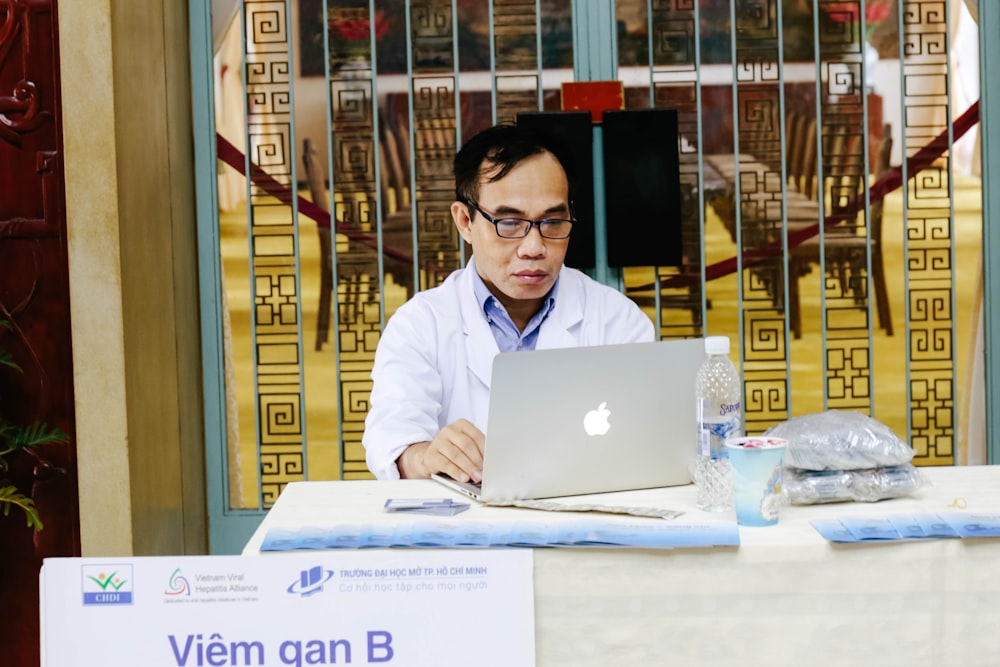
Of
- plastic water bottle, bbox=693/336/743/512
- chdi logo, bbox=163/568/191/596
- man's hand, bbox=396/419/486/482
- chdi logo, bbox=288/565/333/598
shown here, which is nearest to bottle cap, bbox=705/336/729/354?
plastic water bottle, bbox=693/336/743/512

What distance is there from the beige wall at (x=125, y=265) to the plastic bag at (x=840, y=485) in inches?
70.4

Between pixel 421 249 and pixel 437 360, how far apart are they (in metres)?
0.79

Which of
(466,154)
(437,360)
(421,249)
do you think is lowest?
(437,360)

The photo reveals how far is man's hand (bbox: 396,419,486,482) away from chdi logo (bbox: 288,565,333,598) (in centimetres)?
44

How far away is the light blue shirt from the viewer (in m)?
2.24

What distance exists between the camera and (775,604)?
1.28 m

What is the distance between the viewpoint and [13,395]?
2.68m

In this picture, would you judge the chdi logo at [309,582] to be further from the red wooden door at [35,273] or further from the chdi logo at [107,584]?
the red wooden door at [35,273]

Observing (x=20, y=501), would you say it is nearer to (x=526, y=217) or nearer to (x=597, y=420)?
(x=526, y=217)

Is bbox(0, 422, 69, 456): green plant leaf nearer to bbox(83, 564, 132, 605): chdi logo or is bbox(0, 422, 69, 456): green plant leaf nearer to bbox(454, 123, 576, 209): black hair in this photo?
bbox(454, 123, 576, 209): black hair

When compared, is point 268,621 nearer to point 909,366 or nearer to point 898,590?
point 898,590

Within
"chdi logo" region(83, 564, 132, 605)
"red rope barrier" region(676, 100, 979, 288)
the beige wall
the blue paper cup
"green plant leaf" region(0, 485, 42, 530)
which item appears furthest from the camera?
"red rope barrier" region(676, 100, 979, 288)

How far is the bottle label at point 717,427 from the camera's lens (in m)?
1.45

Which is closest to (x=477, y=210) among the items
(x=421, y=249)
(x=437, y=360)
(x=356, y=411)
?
(x=437, y=360)
